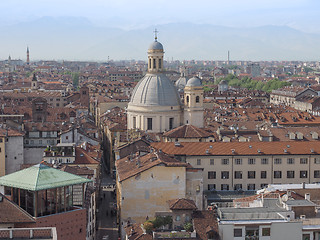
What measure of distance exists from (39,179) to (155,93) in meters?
41.3

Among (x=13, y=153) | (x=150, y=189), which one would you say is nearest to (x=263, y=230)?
(x=150, y=189)

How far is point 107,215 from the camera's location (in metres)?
47.9

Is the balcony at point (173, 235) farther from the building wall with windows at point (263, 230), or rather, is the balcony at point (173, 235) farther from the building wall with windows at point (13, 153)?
the building wall with windows at point (13, 153)

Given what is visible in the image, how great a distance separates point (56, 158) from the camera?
49.2m

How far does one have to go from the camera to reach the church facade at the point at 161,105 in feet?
216

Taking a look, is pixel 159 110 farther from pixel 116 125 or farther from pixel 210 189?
pixel 210 189

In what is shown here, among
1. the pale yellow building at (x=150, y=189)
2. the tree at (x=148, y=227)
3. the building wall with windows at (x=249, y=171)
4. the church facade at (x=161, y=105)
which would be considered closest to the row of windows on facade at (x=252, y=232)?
the tree at (x=148, y=227)

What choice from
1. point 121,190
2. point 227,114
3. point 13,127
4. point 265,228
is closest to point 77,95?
point 227,114

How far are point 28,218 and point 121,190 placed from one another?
52.3 ft

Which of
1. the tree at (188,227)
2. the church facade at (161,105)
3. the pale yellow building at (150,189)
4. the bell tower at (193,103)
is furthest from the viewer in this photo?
the bell tower at (193,103)

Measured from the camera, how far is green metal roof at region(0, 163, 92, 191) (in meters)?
25.1

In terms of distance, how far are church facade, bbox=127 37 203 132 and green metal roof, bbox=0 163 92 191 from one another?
3943 cm

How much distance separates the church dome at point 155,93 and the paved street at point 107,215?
10681 millimetres

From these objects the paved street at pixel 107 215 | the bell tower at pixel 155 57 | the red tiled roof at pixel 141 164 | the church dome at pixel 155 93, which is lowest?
the paved street at pixel 107 215
